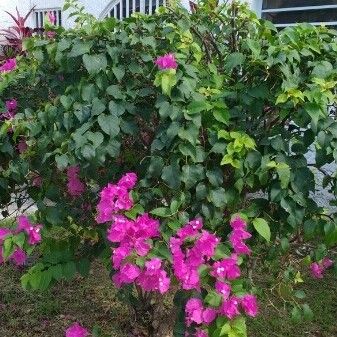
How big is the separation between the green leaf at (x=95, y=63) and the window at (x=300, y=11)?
12.0ft

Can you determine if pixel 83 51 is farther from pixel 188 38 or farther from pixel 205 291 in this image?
pixel 205 291

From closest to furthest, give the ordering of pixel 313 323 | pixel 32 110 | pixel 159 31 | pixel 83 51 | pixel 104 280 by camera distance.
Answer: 1. pixel 83 51
2. pixel 159 31
3. pixel 32 110
4. pixel 313 323
5. pixel 104 280

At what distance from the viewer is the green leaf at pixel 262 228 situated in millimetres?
1691

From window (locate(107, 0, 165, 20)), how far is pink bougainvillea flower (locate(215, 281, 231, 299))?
516cm

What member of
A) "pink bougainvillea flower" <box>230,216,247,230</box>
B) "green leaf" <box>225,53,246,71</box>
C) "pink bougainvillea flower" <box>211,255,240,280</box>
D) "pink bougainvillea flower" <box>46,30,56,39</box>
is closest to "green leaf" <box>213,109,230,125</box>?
"green leaf" <box>225,53,246,71</box>

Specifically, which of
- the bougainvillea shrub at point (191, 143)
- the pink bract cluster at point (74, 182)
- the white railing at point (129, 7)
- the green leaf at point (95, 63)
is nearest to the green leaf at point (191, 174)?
the bougainvillea shrub at point (191, 143)

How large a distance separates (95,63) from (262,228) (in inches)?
31.2

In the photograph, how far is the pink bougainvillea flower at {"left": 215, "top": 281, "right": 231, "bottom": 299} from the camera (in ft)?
5.11

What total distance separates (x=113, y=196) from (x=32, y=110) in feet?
2.13

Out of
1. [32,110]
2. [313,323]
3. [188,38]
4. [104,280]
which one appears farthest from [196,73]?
[104,280]

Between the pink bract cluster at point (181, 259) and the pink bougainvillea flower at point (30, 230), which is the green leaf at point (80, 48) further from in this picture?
the pink bougainvillea flower at point (30, 230)

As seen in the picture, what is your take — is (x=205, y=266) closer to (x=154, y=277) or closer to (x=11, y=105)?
(x=154, y=277)

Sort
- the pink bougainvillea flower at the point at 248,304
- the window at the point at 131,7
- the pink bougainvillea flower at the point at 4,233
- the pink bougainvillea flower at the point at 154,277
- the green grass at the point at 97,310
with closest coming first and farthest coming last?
the pink bougainvillea flower at the point at 154,277 → the pink bougainvillea flower at the point at 248,304 → the pink bougainvillea flower at the point at 4,233 → the green grass at the point at 97,310 → the window at the point at 131,7

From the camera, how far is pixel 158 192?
175 cm
